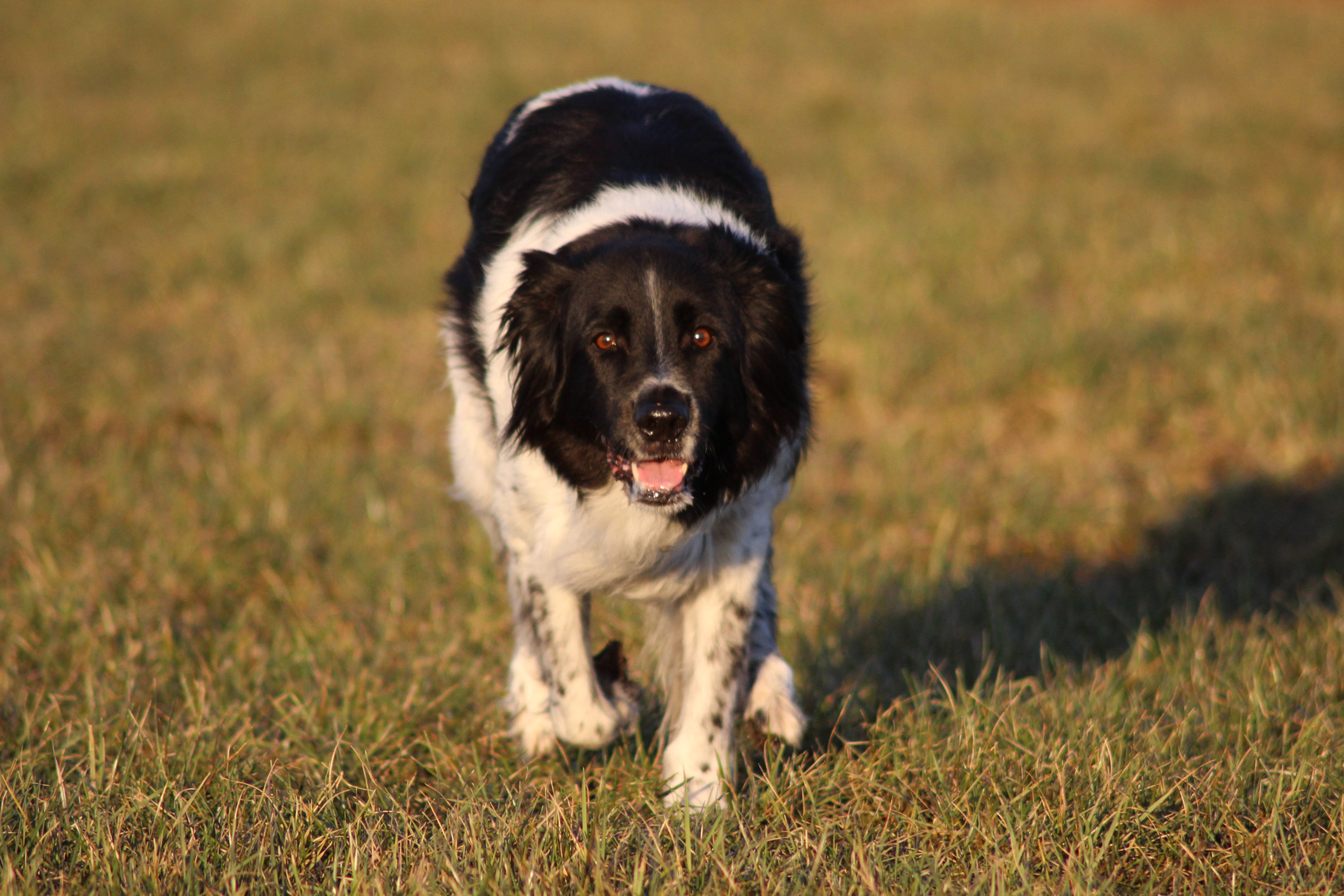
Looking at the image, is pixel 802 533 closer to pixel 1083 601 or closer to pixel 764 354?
pixel 1083 601

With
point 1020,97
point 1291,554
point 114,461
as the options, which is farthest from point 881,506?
point 1020,97

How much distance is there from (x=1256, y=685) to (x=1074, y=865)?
1.20 meters

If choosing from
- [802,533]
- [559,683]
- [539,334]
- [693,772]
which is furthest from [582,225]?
[802,533]

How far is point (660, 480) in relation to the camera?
125 inches

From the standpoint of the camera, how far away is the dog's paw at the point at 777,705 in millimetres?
3496

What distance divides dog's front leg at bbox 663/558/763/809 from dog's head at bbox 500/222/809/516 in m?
0.30

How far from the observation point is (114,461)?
5754 millimetres

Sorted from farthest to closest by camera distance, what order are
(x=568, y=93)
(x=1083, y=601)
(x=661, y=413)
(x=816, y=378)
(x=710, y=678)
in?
1. (x=816, y=378)
2. (x=1083, y=601)
3. (x=568, y=93)
4. (x=710, y=678)
5. (x=661, y=413)

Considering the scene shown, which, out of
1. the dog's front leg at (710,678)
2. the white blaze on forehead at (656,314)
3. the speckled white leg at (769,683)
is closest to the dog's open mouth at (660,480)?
the white blaze on forehead at (656,314)

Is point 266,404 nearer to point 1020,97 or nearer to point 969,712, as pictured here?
point 969,712

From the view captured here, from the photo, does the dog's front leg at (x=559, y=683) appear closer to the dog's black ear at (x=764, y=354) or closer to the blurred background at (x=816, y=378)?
the blurred background at (x=816, y=378)

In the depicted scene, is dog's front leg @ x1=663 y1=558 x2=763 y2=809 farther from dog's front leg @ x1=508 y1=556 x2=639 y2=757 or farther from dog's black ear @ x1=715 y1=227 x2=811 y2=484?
dog's black ear @ x1=715 y1=227 x2=811 y2=484

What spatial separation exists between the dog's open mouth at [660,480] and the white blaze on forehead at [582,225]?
53 centimetres

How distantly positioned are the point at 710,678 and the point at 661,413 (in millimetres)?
840
